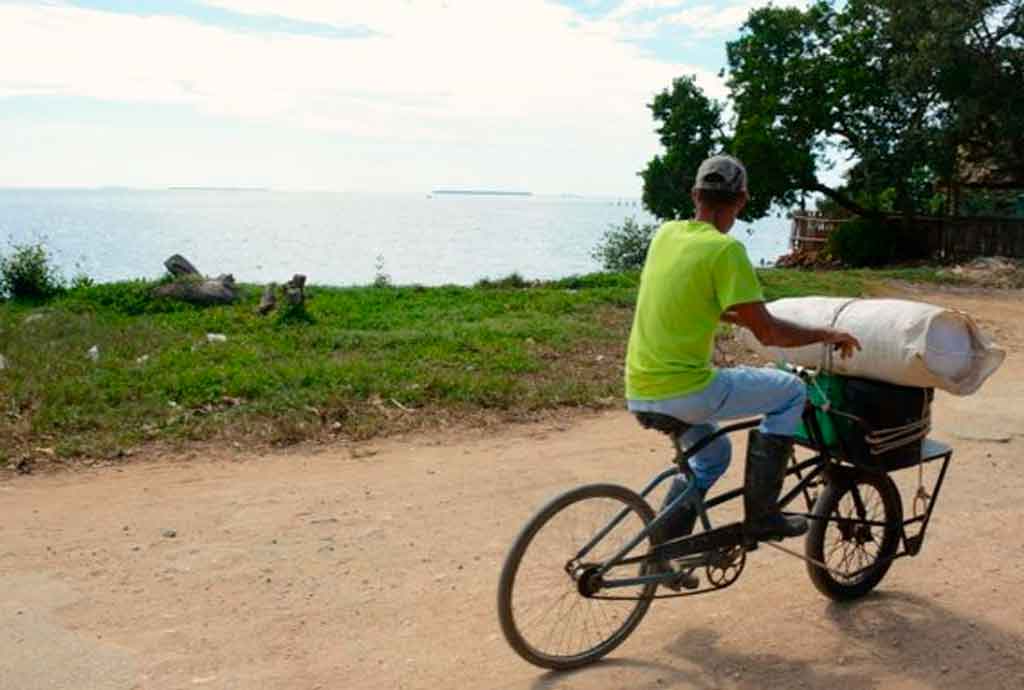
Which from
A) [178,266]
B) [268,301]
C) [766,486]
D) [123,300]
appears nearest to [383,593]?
[766,486]

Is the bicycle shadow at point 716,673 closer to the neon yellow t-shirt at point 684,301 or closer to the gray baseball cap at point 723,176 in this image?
the neon yellow t-shirt at point 684,301

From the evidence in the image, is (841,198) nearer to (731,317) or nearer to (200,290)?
(200,290)

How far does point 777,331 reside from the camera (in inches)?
155

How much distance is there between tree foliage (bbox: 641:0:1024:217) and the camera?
2506cm

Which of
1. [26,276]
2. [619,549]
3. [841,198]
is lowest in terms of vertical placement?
[619,549]

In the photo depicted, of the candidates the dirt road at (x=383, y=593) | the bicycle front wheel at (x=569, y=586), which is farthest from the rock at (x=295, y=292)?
the bicycle front wheel at (x=569, y=586)

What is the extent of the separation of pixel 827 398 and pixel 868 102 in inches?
1027

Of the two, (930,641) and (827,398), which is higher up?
(827,398)

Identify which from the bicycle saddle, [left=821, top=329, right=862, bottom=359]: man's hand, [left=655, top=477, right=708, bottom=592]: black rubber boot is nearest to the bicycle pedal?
[left=655, top=477, right=708, bottom=592]: black rubber boot

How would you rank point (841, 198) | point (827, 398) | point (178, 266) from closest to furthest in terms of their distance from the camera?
point (827, 398) → point (178, 266) → point (841, 198)

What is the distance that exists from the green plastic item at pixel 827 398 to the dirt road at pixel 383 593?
87 cm

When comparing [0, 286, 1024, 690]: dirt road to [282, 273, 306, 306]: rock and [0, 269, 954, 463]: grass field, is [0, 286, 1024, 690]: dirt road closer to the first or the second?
[0, 269, 954, 463]: grass field

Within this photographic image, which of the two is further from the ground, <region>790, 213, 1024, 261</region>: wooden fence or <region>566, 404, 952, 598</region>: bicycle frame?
<region>790, 213, 1024, 261</region>: wooden fence

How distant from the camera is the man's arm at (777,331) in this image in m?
3.90
